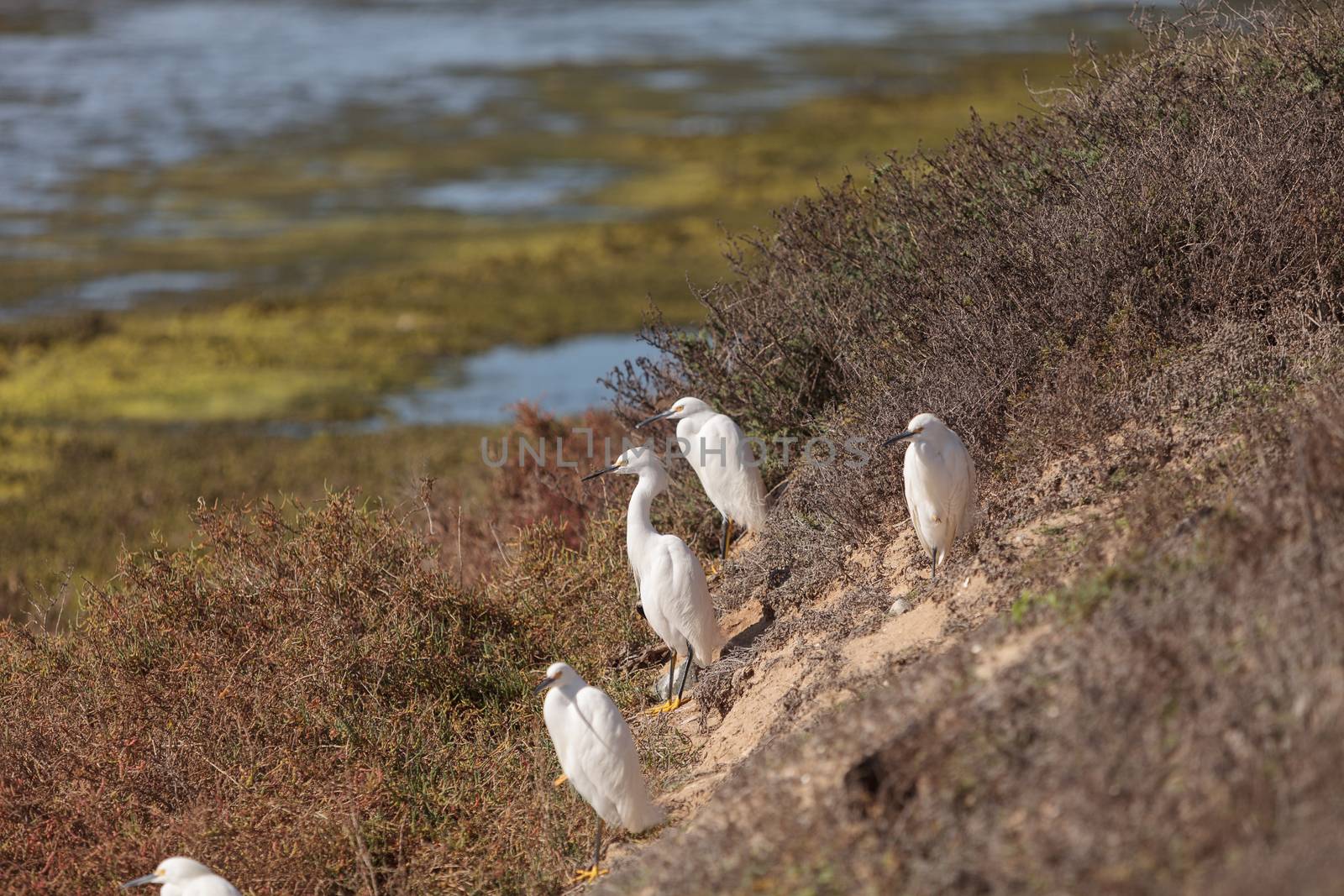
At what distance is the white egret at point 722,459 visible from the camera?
7141mm

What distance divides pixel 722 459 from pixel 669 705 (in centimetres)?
141

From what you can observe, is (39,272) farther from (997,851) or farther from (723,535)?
(997,851)

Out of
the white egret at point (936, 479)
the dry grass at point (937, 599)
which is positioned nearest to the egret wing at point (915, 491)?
the white egret at point (936, 479)

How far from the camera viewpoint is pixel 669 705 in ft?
21.7

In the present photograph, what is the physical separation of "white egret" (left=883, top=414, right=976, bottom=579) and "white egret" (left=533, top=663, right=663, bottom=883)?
1610 millimetres

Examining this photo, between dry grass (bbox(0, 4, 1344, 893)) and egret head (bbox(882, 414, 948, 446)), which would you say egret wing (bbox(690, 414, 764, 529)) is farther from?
egret head (bbox(882, 414, 948, 446))

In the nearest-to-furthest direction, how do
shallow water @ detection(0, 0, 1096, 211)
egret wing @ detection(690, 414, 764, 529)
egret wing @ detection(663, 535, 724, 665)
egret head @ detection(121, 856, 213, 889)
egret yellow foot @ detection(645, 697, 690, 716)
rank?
egret head @ detection(121, 856, 213, 889)
egret wing @ detection(663, 535, 724, 665)
egret yellow foot @ detection(645, 697, 690, 716)
egret wing @ detection(690, 414, 764, 529)
shallow water @ detection(0, 0, 1096, 211)

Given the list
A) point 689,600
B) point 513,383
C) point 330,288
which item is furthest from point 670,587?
point 330,288

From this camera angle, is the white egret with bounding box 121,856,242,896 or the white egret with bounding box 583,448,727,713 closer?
the white egret with bounding box 121,856,242,896

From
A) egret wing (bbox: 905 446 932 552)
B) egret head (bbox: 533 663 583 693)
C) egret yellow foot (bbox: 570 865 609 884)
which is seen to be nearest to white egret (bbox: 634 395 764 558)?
egret wing (bbox: 905 446 932 552)

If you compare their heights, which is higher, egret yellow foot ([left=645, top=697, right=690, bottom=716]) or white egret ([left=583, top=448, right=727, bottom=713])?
white egret ([left=583, top=448, right=727, bottom=713])

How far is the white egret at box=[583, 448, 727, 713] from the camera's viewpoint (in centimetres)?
624

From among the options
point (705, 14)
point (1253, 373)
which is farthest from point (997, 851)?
point (705, 14)

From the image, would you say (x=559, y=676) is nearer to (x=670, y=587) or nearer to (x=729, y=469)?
(x=670, y=587)
